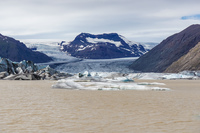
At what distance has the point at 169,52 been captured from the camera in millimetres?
96438

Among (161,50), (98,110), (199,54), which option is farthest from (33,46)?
(98,110)

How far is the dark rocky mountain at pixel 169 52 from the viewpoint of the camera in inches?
3529

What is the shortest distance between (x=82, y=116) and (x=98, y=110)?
1.59 m

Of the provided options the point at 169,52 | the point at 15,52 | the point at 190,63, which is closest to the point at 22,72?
the point at 190,63

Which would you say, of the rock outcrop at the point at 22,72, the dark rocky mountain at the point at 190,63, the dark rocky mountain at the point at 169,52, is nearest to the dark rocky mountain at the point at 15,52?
the dark rocky mountain at the point at 169,52

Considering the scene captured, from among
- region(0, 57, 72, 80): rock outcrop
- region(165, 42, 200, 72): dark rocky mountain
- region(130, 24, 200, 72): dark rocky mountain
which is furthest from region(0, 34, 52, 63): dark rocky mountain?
region(0, 57, 72, 80): rock outcrop

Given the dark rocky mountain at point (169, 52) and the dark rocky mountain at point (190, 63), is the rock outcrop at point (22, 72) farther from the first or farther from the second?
the dark rocky mountain at point (169, 52)

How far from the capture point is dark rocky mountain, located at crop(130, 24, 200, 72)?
89.6 metres

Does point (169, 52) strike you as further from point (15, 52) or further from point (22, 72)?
point (15, 52)

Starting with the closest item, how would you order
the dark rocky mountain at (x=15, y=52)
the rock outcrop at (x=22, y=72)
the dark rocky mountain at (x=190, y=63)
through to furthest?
the rock outcrop at (x=22, y=72) → the dark rocky mountain at (x=190, y=63) → the dark rocky mountain at (x=15, y=52)

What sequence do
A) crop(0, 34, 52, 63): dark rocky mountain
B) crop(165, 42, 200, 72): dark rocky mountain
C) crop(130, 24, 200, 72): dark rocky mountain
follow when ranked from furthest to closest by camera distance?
crop(0, 34, 52, 63): dark rocky mountain → crop(130, 24, 200, 72): dark rocky mountain → crop(165, 42, 200, 72): dark rocky mountain

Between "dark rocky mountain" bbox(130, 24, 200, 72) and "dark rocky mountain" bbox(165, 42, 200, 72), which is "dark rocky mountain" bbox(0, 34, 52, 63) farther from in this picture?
"dark rocky mountain" bbox(165, 42, 200, 72)

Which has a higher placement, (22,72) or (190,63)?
(190,63)

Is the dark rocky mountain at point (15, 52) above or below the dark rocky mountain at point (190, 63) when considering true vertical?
above
